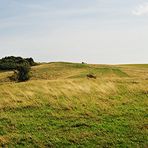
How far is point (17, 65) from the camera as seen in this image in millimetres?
71688

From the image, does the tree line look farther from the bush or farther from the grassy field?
the grassy field

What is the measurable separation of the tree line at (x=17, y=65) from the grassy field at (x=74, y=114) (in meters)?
21.2

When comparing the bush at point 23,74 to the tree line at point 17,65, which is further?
the tree line at point 17,65

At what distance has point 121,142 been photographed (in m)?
22.2

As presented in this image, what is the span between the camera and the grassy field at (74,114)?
73.0 ft

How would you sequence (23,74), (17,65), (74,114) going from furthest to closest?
(17,65)
(23,74)
(74,114)

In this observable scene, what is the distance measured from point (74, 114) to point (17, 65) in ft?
154

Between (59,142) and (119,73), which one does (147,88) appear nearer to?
(59,142)

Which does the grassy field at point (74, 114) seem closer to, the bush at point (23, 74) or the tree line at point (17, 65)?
the bush at point (23, 74)

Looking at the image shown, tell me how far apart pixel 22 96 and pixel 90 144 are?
8872mm

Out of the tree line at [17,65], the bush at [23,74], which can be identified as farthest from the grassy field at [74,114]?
the tree line at [17,65]

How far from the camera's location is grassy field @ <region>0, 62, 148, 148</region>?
73.0 feet

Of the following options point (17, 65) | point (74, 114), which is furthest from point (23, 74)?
point (74, 114)

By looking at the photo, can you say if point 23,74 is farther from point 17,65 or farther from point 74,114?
point 74,114
